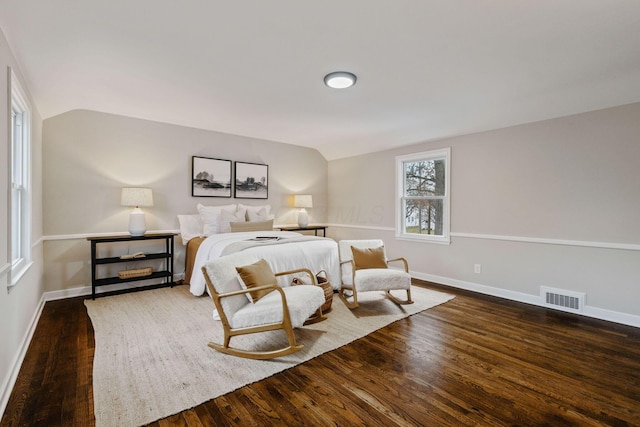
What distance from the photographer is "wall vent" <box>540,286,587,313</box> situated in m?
3.45

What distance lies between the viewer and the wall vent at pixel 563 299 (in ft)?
11.3

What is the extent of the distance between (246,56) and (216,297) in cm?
200

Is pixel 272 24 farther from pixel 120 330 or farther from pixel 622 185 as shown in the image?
pixel 622 185

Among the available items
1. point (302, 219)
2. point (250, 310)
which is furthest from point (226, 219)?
point (250, 310)

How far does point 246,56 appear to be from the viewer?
8.34ft

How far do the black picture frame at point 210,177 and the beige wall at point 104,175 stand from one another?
0.09 m

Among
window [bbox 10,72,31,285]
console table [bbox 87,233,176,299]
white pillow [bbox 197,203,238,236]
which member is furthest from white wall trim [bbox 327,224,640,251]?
window [bbox 10,72,31,285]

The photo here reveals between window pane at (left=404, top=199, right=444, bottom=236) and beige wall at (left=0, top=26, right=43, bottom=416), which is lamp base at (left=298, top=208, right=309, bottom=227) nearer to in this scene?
window pane at (left=404, top=199, right=444, bottom=236)

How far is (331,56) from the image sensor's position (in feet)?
8.27

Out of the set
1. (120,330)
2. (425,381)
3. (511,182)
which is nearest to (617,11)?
(511,182)

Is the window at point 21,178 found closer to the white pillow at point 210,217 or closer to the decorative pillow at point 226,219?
the white pillow at point 210,217

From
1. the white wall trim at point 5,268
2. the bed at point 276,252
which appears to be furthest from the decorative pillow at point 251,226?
the white wall trim at point 5,268

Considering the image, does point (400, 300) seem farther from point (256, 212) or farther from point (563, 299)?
point (256, 212)

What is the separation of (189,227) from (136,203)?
2.70 feet
